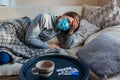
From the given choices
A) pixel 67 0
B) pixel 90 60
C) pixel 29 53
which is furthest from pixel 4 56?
pixel 67 0

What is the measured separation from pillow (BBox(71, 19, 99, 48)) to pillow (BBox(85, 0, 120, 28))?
7 centimetres

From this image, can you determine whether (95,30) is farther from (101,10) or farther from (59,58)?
(59,58)

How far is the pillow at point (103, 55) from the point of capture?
4.64 ft

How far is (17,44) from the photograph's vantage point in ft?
6.03

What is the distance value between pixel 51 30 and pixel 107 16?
0.66 meters

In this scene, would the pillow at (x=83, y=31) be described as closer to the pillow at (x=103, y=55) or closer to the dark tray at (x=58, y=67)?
the pillow at (x=103, y=55)

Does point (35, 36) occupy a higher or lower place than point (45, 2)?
lower

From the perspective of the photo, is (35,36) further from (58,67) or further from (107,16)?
(107,16)

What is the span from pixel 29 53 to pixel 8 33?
0.95 feet

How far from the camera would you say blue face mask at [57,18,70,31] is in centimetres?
205

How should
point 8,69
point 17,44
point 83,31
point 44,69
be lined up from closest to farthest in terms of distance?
1. point 44,69
2. point 8,69
3. point 17,44
4. point 83,31

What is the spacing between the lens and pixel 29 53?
1808 mm

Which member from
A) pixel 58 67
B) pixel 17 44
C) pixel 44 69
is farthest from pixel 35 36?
pixel 44 69

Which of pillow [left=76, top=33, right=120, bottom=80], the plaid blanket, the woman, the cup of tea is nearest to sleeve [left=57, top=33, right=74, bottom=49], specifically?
the woman
